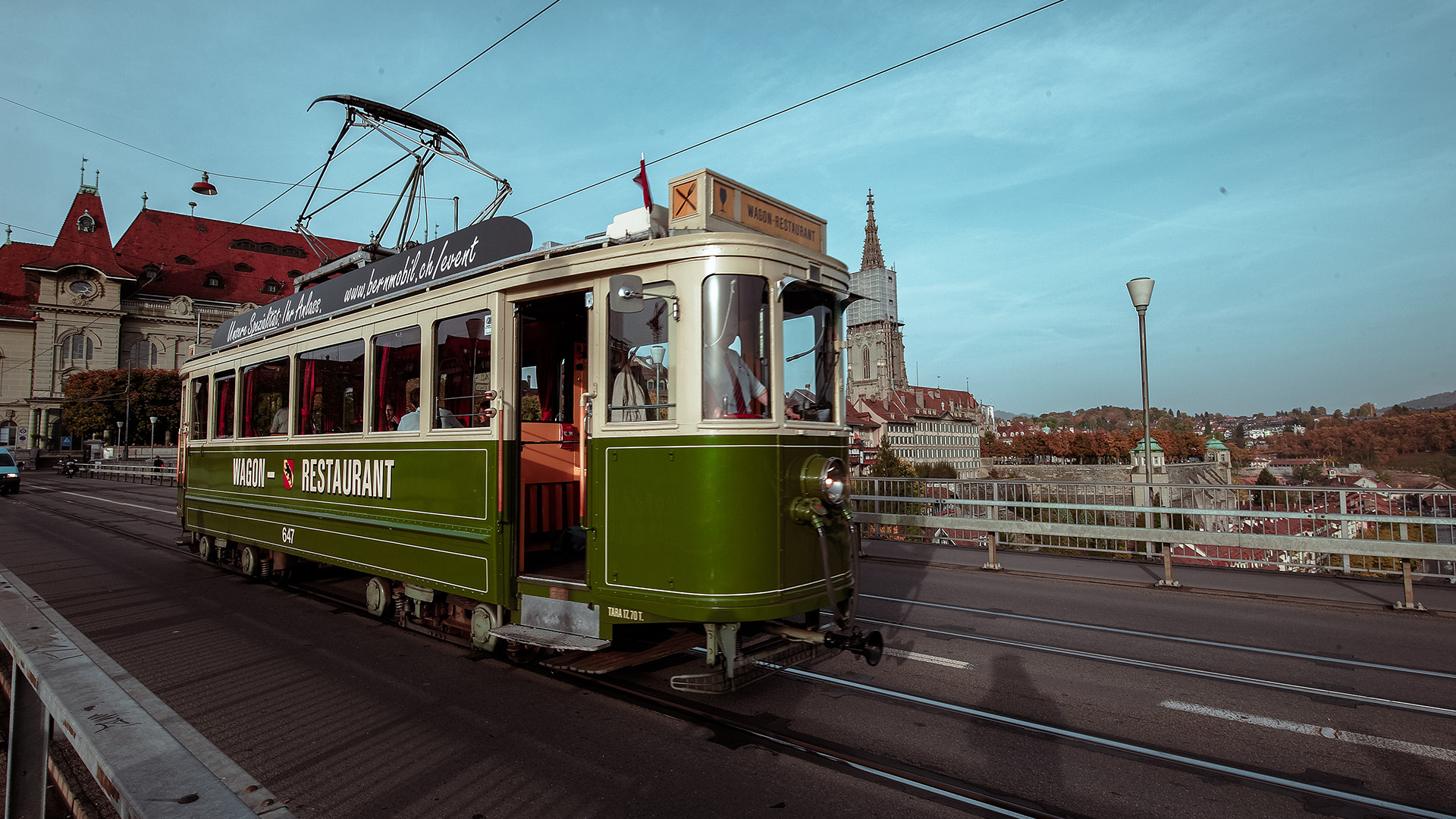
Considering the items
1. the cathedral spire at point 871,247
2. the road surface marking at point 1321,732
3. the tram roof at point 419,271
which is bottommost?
the road surface marking at point 1321,732

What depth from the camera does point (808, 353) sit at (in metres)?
5.53

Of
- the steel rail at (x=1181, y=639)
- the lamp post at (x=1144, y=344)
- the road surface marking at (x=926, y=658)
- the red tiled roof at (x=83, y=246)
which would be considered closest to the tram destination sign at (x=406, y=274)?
the road surface marking at (x=926, y=658)

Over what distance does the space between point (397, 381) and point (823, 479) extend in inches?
171

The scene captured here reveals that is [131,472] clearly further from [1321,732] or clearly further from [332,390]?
[1321,732]

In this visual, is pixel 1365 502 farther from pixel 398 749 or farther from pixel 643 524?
pixel 398 749

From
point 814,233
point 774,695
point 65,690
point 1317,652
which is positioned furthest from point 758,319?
point 1317,652

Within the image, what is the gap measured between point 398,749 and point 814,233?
474 centimetres

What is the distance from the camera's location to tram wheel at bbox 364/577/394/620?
7605 millimetres

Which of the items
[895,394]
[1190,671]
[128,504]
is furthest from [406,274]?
[895,394]

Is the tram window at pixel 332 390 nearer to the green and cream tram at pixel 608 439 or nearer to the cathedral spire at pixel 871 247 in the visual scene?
the green and cream tram at pixel 608 439

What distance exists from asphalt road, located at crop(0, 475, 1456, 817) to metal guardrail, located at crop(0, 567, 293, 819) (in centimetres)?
108

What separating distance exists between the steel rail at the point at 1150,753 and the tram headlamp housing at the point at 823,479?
3.94 feet

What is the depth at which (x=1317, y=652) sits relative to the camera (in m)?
6.68

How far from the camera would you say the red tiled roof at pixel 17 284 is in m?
66.2
